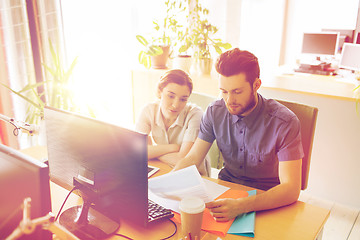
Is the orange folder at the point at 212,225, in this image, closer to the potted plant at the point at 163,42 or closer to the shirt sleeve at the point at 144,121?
the shirt sleeve at the point at 144,121

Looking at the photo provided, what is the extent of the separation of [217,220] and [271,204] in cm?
22

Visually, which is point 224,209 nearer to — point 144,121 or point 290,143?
point 290,143

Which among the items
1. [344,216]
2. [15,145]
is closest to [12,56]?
[15,145]

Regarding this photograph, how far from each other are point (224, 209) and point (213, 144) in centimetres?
82

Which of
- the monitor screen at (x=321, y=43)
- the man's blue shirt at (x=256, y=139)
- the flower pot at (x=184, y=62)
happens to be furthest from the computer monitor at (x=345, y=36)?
the man's blue shirt at (x=256, y=139)

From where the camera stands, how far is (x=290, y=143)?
51.6 inches

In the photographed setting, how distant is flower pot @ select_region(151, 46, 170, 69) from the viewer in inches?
115

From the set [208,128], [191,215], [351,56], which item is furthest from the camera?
[351,56]

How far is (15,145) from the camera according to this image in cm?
247

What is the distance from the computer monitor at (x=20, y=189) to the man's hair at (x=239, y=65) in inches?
36.0

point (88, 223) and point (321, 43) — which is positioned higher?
point (321, 43)

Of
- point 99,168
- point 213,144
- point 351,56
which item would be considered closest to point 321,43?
point 351,56

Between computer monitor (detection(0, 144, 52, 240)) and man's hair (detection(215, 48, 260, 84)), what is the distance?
3.00 ft

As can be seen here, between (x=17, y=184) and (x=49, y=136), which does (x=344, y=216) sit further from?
(x=17, y=184)
